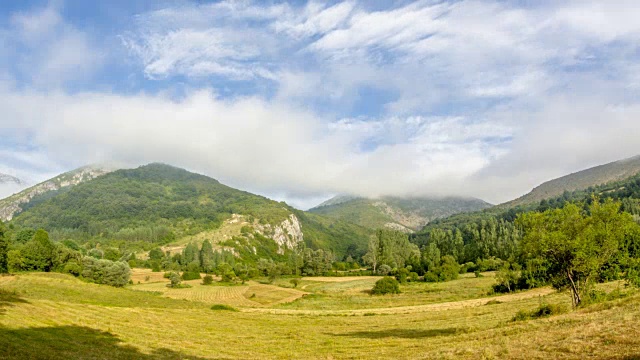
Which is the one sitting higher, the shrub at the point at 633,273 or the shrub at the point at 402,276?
the shrub at the point at 633,273

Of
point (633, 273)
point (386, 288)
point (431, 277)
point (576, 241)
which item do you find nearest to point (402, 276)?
point (431, 277)

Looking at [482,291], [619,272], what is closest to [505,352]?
[619,272]

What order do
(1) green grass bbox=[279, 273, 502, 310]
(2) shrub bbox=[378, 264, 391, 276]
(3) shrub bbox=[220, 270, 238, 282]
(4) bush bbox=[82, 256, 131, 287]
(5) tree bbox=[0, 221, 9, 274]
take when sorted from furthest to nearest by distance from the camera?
(2) shrub bbox=[378, 264, 391, 276] → (3) shrub bbox=[220, 270, 238, 282] → (4) bush bbox=[82, 256, 131, 287] → (5) tree bbox=[0, 221, 9, 274] → (1) green grass bbox=[279, 273, 502, 310]

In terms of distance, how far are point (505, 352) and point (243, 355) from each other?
19.6 metres

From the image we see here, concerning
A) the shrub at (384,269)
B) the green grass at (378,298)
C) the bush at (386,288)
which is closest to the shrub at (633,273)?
the green grass at (378,298)

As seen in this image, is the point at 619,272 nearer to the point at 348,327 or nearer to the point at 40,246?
the point at 348,327

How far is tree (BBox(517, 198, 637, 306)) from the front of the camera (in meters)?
35.5

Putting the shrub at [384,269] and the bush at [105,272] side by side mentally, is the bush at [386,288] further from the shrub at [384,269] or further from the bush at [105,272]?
the bush at [105,272]

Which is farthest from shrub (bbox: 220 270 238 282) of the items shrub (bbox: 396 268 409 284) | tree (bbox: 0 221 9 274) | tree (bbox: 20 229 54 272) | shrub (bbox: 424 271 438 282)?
shrub (bbox: 424 271 438 282)

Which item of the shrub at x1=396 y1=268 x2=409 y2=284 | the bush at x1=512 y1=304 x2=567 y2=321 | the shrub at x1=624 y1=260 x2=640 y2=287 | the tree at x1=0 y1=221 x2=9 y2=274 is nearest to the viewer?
the bush at x1=512 y1=304 x2=567 y2=321

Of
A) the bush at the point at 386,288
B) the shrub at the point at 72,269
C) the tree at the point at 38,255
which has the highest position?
the tree at the point at 38,255

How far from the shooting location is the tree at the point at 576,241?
1396 inches

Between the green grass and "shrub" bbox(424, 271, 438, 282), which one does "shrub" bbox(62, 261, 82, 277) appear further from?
"shrub" bbox(424, 271, 438, 282)

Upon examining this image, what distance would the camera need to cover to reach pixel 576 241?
114 ft
